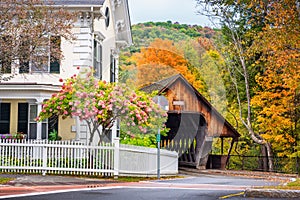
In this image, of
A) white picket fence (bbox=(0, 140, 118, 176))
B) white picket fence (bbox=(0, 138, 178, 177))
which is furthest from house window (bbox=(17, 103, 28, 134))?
white picket fence (bbox=(0, 140, 118, 176))

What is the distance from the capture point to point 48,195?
14836mm

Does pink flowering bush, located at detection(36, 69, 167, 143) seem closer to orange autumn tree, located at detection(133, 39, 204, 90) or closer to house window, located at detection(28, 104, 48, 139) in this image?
house window, located at detection(28, 104, 48, 139)

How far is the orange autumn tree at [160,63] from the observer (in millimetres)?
48438

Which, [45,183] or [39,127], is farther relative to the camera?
[39,127]

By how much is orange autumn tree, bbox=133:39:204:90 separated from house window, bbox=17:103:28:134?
803 inches

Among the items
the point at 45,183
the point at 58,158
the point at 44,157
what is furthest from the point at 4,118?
the point at 45,183

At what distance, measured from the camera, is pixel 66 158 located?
867 inches

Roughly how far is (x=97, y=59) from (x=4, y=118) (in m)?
5.37

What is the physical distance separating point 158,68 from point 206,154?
12.4 metres

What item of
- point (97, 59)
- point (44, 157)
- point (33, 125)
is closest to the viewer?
point (44, 157)

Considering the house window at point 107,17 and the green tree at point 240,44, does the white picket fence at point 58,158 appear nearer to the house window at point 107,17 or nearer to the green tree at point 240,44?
the house window at point 107,17

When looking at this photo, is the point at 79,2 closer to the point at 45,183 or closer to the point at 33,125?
the point at 33,125

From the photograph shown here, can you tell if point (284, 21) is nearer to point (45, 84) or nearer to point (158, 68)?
point (45, 84)

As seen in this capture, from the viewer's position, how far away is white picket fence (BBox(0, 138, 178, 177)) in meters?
21.8
